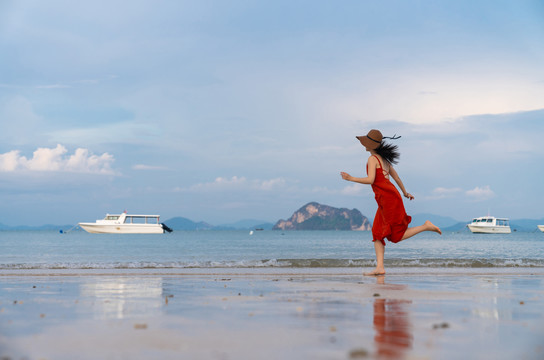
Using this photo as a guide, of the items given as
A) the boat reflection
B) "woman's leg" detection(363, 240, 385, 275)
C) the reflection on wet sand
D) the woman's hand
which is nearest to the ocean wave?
"woman's leg" detection(363, 240, 385, 275)

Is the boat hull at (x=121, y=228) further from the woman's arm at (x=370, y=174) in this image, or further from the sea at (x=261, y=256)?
the woman's arm at (x=370, y=174)

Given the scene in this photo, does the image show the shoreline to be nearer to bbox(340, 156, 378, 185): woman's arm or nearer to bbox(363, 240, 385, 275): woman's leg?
bbox(363, 240, 385, 275): woman's leg

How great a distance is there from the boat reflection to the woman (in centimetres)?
355

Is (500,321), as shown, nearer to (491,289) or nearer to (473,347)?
(473,347)

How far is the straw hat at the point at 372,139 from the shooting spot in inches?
371

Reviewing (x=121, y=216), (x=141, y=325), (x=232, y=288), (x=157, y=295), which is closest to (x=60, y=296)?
(x=157, y=295)

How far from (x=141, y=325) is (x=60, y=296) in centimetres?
283

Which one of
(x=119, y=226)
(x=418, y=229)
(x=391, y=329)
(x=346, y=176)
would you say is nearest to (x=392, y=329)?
(x=391, y=329)

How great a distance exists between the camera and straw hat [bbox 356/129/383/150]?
9.41 m

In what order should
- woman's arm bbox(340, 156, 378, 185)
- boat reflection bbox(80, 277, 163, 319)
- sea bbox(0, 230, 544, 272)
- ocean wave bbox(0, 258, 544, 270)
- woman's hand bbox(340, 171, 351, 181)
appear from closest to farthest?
1. boat reflection bbox(80, 277, 163, 319)
2. woman's hand bbox(340, 171, 351, 181)
3. woman's arm bbox(340, 156, 378, 185)
4. ocean wave bbox(0, 258, 544, 270)
5. sea bbox(0, 230, 544, 272)

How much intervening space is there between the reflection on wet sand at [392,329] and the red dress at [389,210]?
323 centimetres

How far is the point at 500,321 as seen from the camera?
4.64 metres

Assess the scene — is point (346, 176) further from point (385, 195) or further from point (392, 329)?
point (392, 329)

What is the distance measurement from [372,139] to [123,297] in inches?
189
